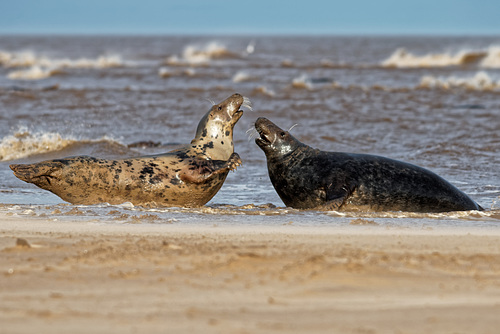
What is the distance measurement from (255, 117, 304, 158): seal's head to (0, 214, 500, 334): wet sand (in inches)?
84.5

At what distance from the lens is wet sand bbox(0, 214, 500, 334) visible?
2.87 metres

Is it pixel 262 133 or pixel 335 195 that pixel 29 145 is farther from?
pixel 335 195

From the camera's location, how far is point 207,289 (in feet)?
10.9

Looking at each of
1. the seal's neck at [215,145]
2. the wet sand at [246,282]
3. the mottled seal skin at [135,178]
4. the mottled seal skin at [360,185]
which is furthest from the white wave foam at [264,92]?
the wet sand at [246,282]

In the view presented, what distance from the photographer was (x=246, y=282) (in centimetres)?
343

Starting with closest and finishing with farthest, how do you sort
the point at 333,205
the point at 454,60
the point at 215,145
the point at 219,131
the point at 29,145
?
1. the point at 333,205
2. the point at 215,145
3. the point at 219,131
4. the point at 29,145
5. the point at 454,60

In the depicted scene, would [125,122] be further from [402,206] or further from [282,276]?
[282,276]

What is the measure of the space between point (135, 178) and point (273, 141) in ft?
4.57

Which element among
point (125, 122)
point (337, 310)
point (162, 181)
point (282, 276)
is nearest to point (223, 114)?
point (162, 181)

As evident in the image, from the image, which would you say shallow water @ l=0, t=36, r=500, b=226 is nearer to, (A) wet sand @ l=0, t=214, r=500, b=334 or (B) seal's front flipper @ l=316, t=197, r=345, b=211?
(B) seal's front flipper @ l=316, t=197, r=345, b=211

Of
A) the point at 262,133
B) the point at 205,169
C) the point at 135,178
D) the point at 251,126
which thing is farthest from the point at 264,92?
the point at 135,178

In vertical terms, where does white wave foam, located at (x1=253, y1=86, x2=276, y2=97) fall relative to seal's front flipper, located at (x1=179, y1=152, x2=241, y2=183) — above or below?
above

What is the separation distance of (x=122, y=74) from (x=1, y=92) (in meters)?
9.79

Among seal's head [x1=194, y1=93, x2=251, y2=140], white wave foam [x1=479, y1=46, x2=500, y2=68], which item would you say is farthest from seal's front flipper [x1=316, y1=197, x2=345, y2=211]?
white wave foam [x1=479, y1=46, x2=500, y2=68]
